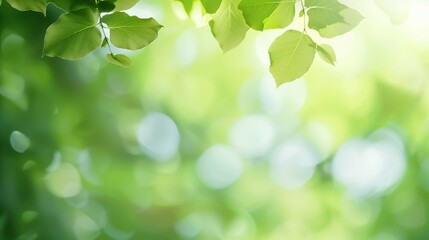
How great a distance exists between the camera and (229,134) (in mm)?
3869

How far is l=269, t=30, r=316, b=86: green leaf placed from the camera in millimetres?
442

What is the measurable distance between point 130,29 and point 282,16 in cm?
11

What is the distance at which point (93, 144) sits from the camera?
3.61 m

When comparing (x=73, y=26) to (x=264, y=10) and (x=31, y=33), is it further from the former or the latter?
(x=31, y=33)

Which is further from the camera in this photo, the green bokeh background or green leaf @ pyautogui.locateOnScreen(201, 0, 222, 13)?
the green bokeh background

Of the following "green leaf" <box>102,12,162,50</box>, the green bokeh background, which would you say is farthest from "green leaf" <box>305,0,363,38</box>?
the green bokeh background

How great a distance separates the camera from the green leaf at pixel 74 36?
0.43 m

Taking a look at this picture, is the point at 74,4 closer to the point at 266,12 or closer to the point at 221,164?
the point at 266,12

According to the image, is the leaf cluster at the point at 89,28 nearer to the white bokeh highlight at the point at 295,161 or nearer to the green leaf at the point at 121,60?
the green leaf at the point at 121,60

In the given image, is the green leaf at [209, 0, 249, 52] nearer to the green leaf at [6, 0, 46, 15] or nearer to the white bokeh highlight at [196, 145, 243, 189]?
the green leaf at [6, 0, 46, 15]

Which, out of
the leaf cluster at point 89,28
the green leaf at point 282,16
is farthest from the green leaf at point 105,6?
the green leaf at point 282,16

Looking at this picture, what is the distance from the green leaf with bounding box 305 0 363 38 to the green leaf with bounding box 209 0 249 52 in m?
0.05

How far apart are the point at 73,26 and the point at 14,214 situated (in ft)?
9.90

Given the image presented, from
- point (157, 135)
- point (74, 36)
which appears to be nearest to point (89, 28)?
point (74, 36)
